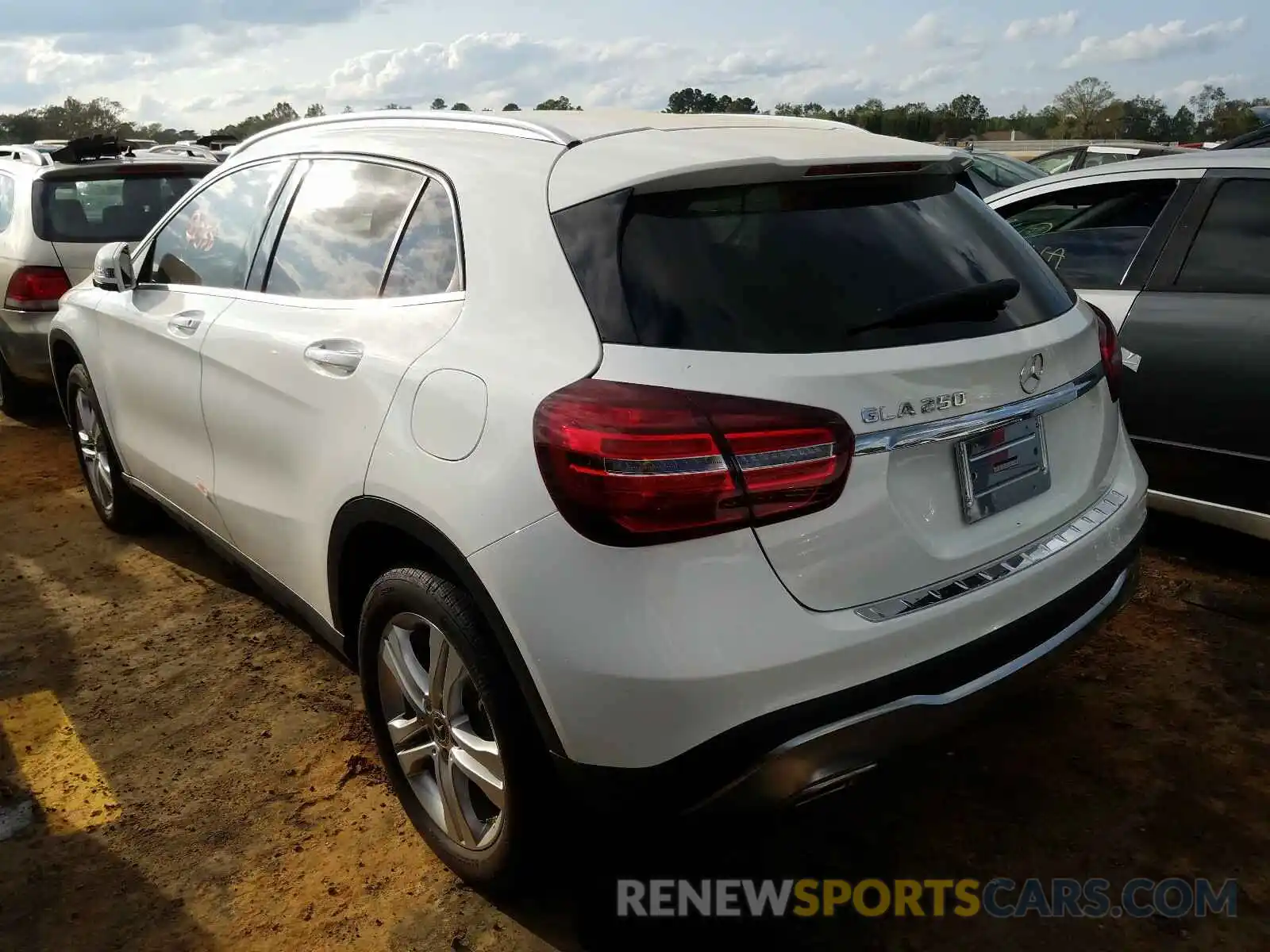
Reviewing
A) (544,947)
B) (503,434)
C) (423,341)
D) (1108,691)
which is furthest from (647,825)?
(1108,691)

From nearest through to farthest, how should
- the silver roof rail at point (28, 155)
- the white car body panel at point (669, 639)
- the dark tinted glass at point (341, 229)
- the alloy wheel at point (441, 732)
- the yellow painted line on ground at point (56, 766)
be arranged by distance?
1. the white car body panel at point (669, 639)
2. the alloy wheel at point (441, 732)
3. the dark tinted glass at point (341, 229)
4. the yellow painted line on ground at point (56, 766)
5. the silver roof rail at point (28, 155)

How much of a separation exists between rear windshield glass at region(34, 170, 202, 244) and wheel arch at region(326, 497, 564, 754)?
4598mm

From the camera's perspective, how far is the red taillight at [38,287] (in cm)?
608

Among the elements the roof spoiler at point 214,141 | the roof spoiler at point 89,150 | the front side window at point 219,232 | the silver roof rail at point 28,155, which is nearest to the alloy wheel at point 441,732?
the front side window at point 219,232

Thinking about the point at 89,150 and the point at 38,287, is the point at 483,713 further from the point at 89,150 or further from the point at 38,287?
the point at 89,150

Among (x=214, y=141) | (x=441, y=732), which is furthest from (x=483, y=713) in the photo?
(x=214, y=141)

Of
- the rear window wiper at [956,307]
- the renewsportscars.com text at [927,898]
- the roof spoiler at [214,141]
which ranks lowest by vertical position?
the renewsportscars.com text at [927,898]

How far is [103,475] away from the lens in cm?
462

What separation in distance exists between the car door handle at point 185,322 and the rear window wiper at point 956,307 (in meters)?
2.30

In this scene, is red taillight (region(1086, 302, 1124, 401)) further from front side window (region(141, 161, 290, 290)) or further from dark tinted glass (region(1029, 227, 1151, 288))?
front side window (region(141, 161, 290, 290))

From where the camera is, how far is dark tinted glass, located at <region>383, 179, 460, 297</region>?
7.70 feet

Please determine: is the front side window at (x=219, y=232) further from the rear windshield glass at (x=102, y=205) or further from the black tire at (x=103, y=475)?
the rear windshield glass at (x=102, y=205)

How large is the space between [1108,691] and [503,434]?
7.41ft

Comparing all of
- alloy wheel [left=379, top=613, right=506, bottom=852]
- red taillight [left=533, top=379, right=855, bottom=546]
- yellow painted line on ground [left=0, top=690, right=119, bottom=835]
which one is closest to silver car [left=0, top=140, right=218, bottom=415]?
yellow painted line on ground [left=0, top=690, right=119, bottom=835]
